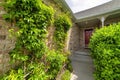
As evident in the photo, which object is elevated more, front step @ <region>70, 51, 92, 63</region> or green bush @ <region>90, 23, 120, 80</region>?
green bush @ <region>90, 23, 120, 80</region>

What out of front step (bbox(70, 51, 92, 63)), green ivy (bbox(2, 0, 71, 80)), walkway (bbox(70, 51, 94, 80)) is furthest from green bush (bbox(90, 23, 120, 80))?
front step (bbox(70, 51, 92, 63))

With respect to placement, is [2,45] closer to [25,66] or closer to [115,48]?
[25,66]

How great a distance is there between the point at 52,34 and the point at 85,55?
4751mm

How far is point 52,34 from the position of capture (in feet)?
16.5

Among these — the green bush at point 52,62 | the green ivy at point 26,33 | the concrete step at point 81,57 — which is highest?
the green ivy at point 26,33

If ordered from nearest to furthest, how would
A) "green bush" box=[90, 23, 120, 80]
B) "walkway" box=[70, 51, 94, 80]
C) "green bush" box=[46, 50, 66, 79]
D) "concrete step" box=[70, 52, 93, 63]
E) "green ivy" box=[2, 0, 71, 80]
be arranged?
"green ivy" box=[2, 0, 71, 80]
"green bush" box=[90, 23, 120, 80]
"green bush" box=[46, 50, 66, 79]
"walkway" box=[70, 51, 94, 80]
"concrete step" box=[70, 52, 93, 63]

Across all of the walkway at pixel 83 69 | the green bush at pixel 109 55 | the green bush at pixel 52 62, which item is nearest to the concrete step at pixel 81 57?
the walkway at pixel 83 69

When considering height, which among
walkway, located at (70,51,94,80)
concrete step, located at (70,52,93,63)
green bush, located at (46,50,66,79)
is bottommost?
walkway, located at (70,51,94,80)

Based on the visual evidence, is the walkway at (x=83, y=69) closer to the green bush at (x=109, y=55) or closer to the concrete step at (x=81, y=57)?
the concrete step at (x=81, y=57)

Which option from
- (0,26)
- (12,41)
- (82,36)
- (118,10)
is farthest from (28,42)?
(82,36)

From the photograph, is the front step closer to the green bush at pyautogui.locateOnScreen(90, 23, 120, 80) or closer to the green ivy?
the green bush at pyautogui.locateOnScreen(90, 23, 120, 80)

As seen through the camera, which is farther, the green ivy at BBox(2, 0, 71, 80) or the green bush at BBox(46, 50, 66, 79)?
the green bush at BBox(46, 50, 66, 79)

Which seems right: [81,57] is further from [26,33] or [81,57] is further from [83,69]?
[26,33]

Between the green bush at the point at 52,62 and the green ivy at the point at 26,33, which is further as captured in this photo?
the green bush at the point at 52,62
